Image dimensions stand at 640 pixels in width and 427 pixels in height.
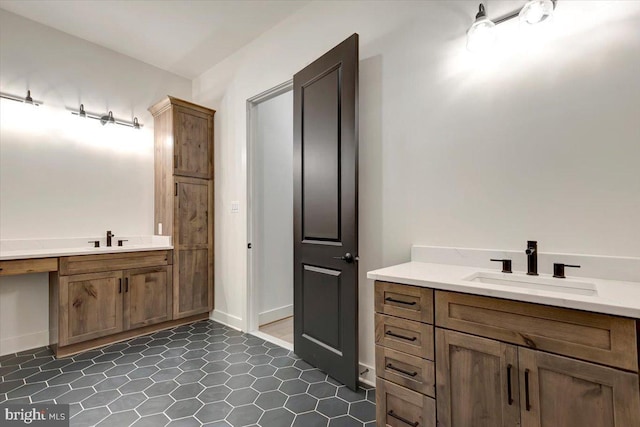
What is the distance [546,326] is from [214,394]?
1.94 meters

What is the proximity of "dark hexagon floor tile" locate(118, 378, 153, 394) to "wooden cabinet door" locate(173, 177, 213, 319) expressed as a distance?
3.83ft

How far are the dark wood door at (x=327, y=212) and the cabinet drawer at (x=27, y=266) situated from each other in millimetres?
2063

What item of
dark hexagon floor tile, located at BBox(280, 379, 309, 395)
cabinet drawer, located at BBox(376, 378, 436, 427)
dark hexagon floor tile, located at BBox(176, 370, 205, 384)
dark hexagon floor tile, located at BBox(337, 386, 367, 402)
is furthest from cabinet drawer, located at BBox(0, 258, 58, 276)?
cabinet drawer, located at BBox(376, 378, 436, 427)

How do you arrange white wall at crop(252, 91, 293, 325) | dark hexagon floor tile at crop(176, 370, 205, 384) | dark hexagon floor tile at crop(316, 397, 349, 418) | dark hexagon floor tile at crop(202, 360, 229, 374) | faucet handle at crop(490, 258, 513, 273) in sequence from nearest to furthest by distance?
faucet handle at crop(490, 258, 513, 273) → dark hexagon floor tile at crop(316, 397, 349, 418) → dark hexagon floor tile at crop(176, 370, 205, 384) → dark hexagon floor tile at crop(202, 360, 229, 374) → white wall at crop(252, 91, 293, 325)

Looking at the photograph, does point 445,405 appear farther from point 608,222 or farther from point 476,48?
point 476,48

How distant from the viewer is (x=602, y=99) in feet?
4.57

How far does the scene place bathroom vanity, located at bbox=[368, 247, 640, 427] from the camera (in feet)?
3.22

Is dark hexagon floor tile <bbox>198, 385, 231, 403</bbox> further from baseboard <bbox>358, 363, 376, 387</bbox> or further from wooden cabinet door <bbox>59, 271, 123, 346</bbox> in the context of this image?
wooden cabinet door <bbox>59, 271, 123, 346</bbox>

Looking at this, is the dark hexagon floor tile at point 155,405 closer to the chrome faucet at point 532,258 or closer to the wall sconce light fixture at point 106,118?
the chrome faucet at point 532,258

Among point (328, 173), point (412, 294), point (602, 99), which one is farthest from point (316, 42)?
point (412, 294)

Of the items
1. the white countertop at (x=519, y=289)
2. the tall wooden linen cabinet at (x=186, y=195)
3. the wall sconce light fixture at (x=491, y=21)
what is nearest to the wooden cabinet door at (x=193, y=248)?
the tall wooden linen cabinet at (x=186, y=195)

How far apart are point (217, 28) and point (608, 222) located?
3.36 meters


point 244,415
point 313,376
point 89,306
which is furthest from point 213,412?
point 89,306

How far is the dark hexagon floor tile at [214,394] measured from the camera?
6.37 ft
